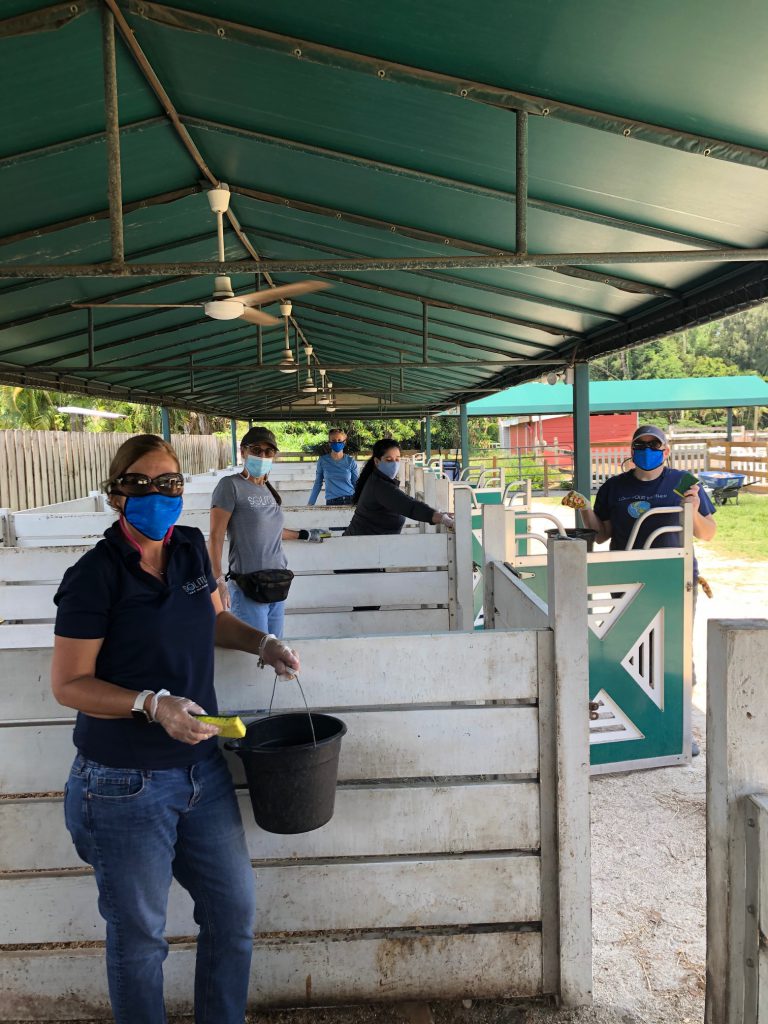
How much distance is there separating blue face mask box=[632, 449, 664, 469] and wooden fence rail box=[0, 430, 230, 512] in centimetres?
936

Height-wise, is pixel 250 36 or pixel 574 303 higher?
pixel 250 36

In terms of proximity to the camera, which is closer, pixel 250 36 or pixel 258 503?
pixel 250 36

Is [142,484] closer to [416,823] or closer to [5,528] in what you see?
[416,823]

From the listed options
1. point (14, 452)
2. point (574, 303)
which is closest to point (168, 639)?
point (574, 303)

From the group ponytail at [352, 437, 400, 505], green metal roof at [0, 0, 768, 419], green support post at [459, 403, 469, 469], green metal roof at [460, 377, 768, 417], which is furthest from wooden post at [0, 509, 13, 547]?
green metal roof at [460, 377, 768, 417]

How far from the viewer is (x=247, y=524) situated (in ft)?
14.6

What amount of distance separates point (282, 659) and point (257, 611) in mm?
2121

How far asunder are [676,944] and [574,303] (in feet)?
20.5

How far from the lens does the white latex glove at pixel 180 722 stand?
1.81 metres

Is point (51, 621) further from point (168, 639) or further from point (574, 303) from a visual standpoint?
point (574, 303)

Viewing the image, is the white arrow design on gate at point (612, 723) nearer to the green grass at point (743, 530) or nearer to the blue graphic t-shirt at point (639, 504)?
the blue graphic t-shirt at point (639, 504)

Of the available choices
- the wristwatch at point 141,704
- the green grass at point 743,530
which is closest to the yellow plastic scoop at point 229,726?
the wristwatch at point 141,704

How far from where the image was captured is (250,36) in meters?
3.62

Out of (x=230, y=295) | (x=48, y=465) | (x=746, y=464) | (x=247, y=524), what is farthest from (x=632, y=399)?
(x=247, y=524)
